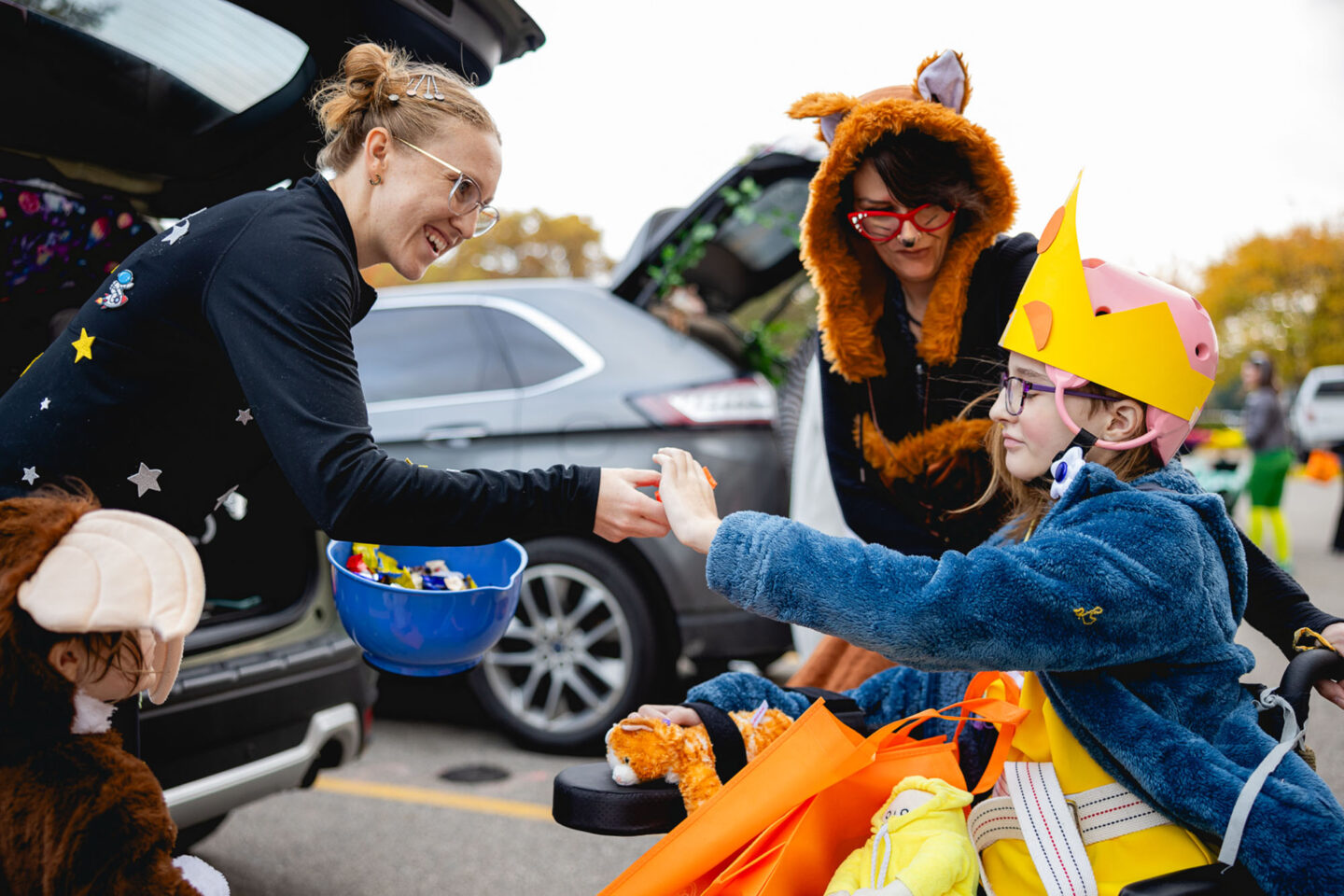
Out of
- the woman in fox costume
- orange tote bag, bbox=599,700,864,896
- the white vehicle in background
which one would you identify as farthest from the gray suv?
the white vehicle in background

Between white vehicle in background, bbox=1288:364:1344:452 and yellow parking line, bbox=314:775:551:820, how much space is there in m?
22.0

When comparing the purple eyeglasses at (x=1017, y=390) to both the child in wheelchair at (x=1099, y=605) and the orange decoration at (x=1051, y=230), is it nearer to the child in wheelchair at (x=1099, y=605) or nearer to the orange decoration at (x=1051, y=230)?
the child in wheelchair at (x=1099, y=605)

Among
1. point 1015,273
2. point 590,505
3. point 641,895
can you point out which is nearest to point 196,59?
point 590,505

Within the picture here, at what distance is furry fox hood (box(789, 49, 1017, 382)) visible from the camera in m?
2.00

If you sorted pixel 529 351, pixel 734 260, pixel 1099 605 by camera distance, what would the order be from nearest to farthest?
pixel 1099 605 < pixel 529 351 < pixel 734 260

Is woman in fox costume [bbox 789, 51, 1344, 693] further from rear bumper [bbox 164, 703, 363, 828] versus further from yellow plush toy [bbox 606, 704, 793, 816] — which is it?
rear bumper [bbox 164, 703, 363, 828]

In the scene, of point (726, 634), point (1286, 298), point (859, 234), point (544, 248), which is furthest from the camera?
point (1286, 298)

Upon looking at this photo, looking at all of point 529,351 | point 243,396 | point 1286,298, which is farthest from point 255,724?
point 1286,298

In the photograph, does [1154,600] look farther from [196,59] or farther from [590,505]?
[196,59]

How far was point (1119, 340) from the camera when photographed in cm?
134

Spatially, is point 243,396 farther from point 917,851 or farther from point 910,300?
point 910,300

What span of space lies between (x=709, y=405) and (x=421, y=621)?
7.64ft

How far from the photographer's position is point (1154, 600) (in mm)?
1183

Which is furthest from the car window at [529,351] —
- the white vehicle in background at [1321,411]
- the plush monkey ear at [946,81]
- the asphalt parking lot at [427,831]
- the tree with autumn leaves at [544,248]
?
the tree with autumn leaves at [544,248]
